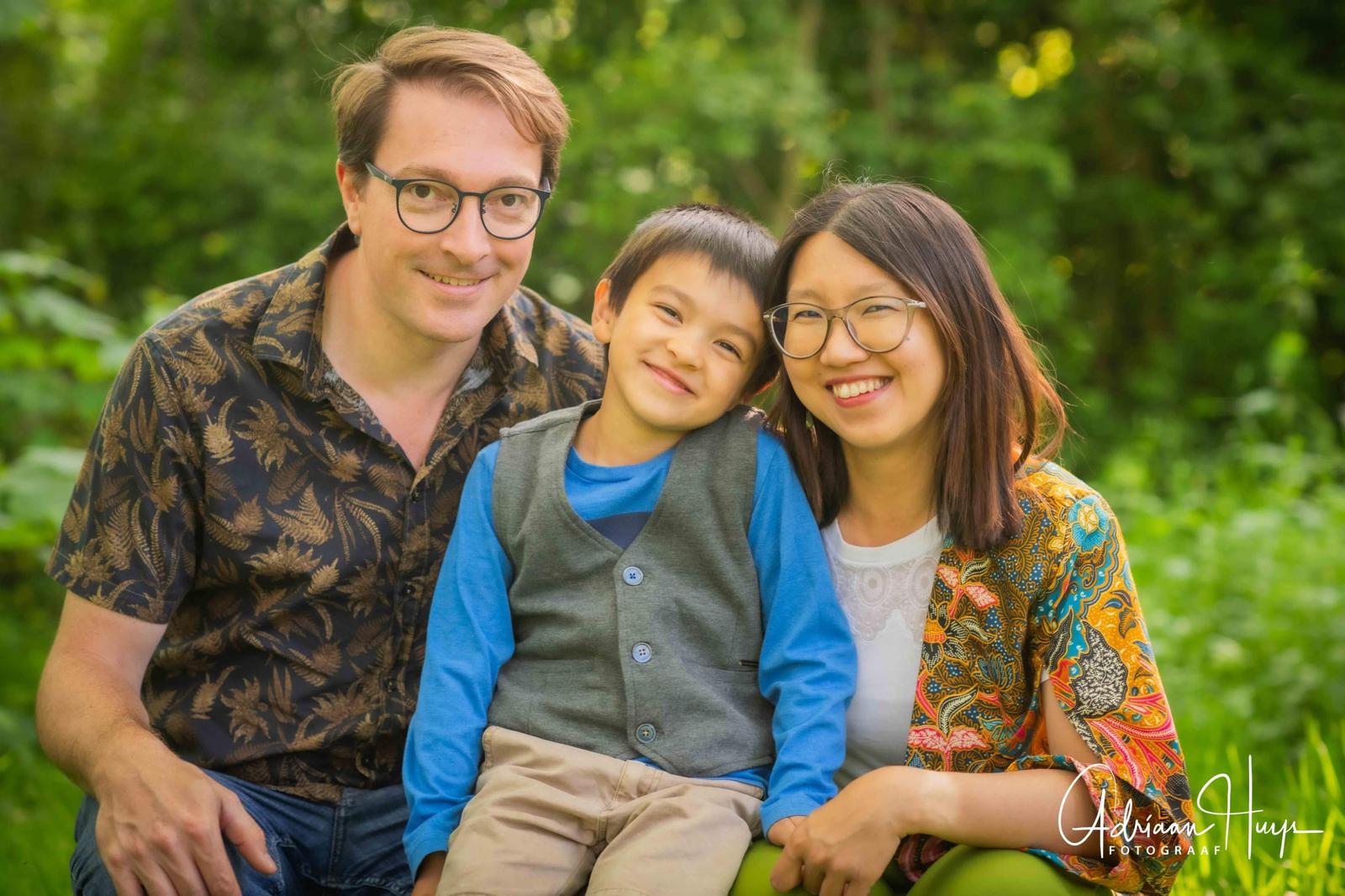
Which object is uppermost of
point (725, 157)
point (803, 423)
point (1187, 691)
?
point (725, 157)

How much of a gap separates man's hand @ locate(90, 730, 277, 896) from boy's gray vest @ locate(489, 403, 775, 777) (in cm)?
46

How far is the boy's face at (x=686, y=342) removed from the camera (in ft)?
7.06

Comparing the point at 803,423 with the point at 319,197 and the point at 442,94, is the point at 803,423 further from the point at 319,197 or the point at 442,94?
the point at 319,197

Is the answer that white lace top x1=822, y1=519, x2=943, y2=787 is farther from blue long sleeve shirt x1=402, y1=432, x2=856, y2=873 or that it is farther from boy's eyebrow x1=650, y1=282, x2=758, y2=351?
boy's eyebrow x1=650, y1=282, x2=758, y2=351

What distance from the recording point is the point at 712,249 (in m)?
2.17

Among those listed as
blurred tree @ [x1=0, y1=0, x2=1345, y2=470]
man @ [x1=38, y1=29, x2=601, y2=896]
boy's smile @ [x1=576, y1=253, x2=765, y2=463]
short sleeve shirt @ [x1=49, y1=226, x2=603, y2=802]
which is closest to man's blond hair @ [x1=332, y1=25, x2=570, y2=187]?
man @ [x1=38, y1=29, x2=601, y2=896]

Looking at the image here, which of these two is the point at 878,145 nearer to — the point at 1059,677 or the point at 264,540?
the point at 264,540

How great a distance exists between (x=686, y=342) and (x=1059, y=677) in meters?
0.80

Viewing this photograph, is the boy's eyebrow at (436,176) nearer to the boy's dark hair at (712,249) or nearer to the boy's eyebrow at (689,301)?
Answer: the boy's dark hair at (712,249)

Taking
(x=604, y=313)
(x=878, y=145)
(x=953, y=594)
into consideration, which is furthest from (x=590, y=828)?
(x=878, y=145)

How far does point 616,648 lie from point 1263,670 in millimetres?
2553

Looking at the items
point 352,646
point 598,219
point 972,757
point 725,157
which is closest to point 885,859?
point 972,757

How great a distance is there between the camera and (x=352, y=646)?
2.42 metres

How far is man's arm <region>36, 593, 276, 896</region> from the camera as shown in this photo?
2.03 m
